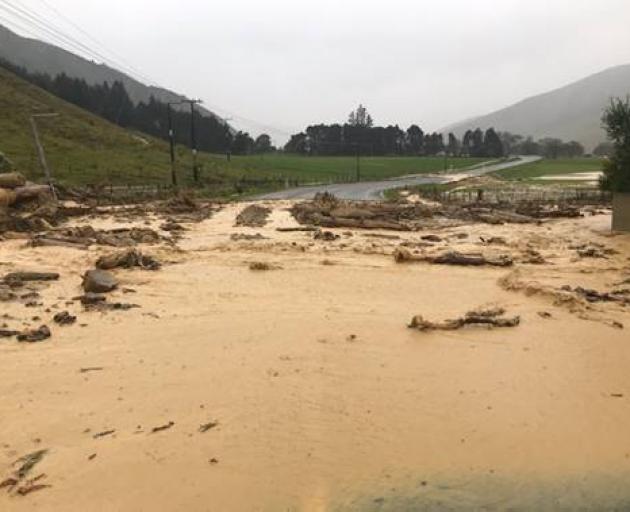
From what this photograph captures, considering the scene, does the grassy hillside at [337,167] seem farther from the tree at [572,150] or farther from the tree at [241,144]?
the tree at [572,150]

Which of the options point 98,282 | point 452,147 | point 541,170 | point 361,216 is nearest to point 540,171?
point 541,170

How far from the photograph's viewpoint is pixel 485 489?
6398 mm

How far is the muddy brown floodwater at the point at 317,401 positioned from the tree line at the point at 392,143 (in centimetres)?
13763

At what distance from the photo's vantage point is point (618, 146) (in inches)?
1025

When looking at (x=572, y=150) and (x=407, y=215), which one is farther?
(x=572, y=150)

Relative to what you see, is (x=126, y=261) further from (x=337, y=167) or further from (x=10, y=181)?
(x=337, y=167)

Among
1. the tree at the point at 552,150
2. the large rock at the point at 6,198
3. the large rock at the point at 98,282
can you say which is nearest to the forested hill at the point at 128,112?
the tree at the point at 552,150

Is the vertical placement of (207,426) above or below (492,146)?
below

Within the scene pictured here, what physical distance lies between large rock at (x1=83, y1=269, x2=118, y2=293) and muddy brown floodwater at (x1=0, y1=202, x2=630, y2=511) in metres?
0.35

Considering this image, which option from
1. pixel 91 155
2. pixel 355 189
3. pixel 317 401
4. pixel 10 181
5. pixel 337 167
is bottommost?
pixel 317 401

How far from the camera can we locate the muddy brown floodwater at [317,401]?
640 cm

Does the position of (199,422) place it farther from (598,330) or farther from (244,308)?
(598,330)

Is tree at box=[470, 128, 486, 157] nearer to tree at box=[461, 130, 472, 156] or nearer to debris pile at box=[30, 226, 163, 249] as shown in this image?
tree at box=[461, 130, 472, 156]

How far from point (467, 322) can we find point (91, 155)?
54278 millimetres
